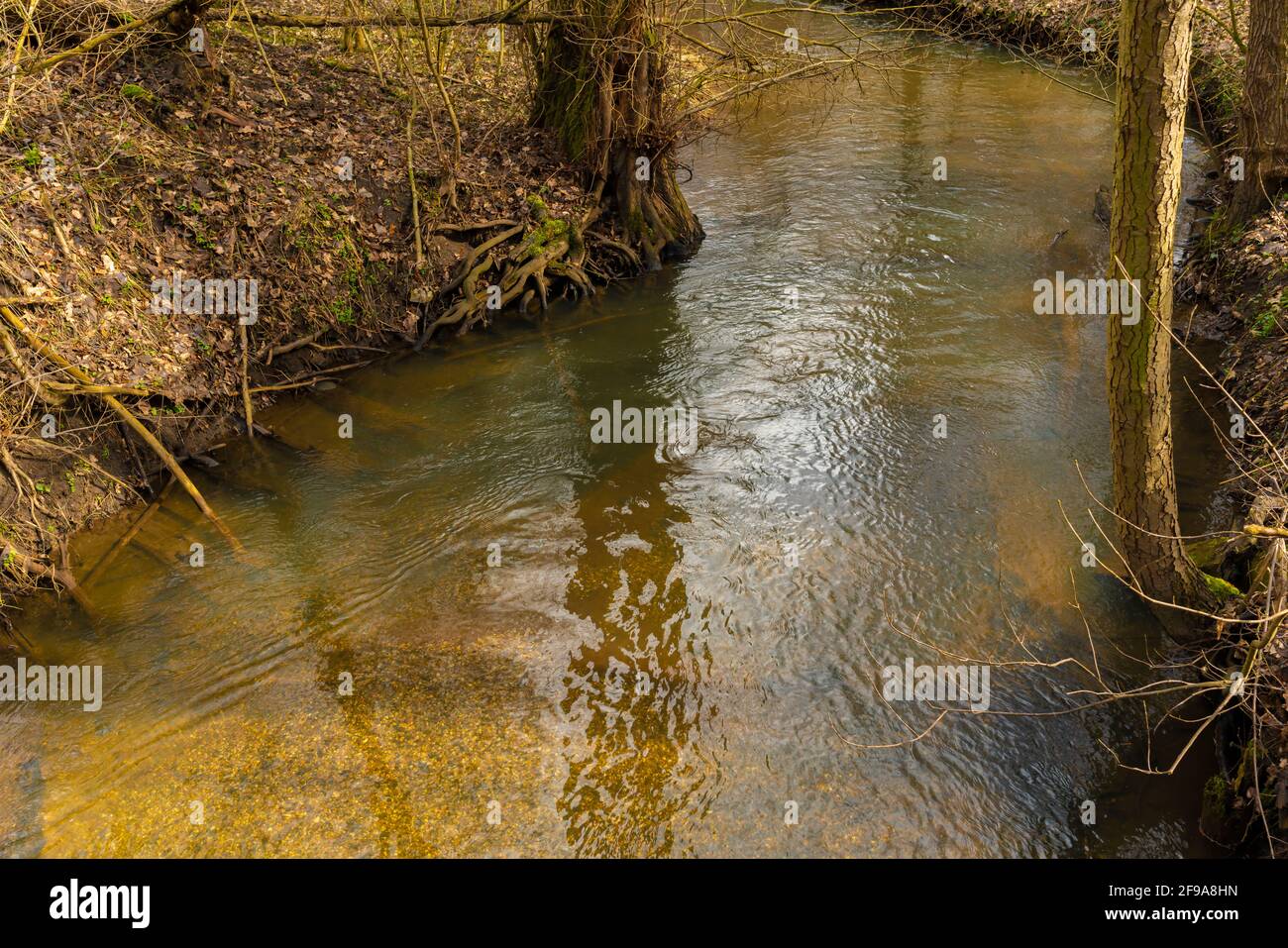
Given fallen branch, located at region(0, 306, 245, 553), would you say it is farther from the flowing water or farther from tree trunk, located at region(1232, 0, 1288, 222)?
tree trunk, located at region(1232, 0, 1288, 222)

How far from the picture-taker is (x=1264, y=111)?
10.6m

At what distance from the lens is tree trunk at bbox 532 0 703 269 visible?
39.0 feet

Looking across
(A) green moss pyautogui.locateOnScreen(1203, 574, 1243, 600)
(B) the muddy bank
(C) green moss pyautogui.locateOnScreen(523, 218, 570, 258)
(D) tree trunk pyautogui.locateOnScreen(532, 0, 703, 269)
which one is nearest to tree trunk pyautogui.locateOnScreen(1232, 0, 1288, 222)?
(A) green moss pyautogui.locateOnScreen(1203, 574, 1243, 600)

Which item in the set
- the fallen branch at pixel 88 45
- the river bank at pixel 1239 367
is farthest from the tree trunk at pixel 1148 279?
the fallen branch at pixel 88 45

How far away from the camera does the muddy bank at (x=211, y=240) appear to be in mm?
8477

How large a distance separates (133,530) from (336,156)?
5485 mm

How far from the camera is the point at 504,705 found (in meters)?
6.75

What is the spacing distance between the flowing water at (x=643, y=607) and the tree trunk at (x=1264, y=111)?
1967 mm

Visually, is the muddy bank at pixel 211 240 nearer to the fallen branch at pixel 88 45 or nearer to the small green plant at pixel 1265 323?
the fallen branch at pixel 88 45

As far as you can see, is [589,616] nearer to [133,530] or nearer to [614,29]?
[133,530]

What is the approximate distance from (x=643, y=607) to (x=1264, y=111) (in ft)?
30.4

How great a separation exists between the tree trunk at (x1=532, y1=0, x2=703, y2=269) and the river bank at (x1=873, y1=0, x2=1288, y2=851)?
344 cm

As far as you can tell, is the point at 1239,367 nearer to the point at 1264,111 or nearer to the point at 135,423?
the point at 1264,111

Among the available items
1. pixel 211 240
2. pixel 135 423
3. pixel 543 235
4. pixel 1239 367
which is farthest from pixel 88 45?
pixel 1239 367
